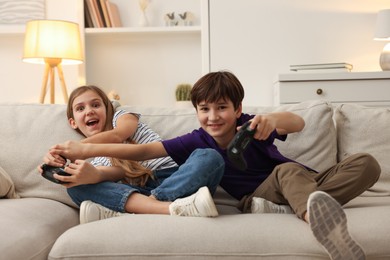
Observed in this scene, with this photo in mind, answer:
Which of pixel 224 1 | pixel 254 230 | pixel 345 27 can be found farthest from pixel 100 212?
pixel 345 27

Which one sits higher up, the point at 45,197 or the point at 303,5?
the point at 303,5

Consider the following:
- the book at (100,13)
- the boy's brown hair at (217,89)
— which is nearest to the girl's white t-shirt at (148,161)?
the boy's brown hair at (217,89)

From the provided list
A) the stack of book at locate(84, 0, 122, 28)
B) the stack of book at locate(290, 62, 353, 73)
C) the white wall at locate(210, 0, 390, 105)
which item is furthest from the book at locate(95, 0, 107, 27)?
the stack of book at locate(290, 62, 353, 73)

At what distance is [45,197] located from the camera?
2.11 metres

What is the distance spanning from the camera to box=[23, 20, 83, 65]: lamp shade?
11.9 feet

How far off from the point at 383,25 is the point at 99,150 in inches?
95.3

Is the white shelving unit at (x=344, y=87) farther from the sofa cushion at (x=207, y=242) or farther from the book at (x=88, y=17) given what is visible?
the sofa cushion at (x=207, y=242)

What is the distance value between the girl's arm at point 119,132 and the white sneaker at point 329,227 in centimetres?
87

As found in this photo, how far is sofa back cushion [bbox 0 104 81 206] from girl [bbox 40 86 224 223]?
69mm

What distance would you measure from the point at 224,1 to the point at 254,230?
258 cm

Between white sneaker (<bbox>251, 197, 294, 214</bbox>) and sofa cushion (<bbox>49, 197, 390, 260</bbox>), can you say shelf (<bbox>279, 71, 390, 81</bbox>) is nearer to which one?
white sneaker (<bbox>251, 197, 294, 214</bbox>)

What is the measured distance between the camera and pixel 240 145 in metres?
1.71

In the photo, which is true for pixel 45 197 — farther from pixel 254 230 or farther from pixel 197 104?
pixel 254 230

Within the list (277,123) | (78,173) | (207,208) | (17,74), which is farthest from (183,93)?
(207,208)
